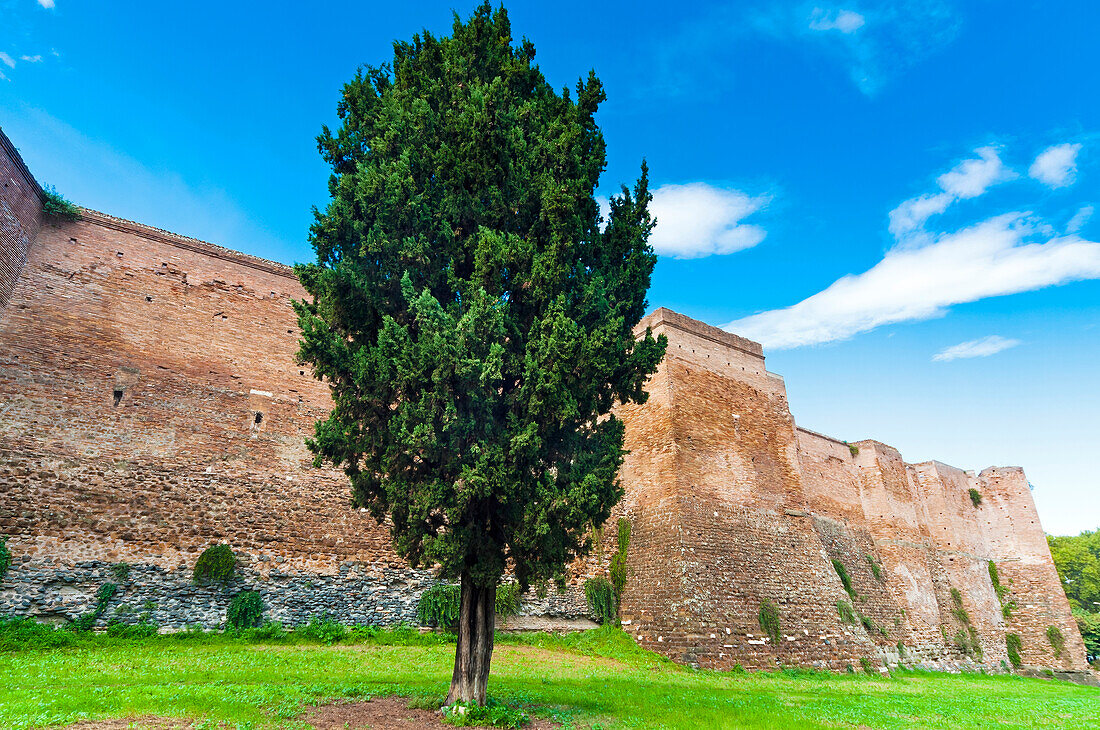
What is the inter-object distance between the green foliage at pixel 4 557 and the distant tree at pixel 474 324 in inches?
289

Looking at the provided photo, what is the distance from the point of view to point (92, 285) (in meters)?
12.5

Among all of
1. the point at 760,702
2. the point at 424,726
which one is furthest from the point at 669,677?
the point at 424,726

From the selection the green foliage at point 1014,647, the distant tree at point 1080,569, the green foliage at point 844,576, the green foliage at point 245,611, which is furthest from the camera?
the distant tree at point 1080,569

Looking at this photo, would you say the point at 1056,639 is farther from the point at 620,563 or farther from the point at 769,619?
the point at 620,563

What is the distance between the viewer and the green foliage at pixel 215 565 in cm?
1131

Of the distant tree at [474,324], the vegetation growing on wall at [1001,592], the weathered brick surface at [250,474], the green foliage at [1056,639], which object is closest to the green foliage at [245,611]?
the weathered brick surface at [250,474]

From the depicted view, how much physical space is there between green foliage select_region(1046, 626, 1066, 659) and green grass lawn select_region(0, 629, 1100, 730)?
44.9 ft

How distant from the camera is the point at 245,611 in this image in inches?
449

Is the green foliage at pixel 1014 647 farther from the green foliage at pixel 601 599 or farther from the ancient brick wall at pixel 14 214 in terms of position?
the ancient brick wall at pixel 14 214

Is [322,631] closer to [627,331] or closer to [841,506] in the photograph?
[627,331]

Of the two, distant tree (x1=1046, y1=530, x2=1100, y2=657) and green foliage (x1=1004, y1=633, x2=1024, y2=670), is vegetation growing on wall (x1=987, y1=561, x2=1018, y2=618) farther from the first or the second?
distant tree (x1=1046, y1=530, x2=1100, y2=657)

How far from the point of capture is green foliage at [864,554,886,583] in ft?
68.6

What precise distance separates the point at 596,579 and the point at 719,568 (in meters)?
3.21

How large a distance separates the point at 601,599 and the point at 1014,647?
72.5ft
